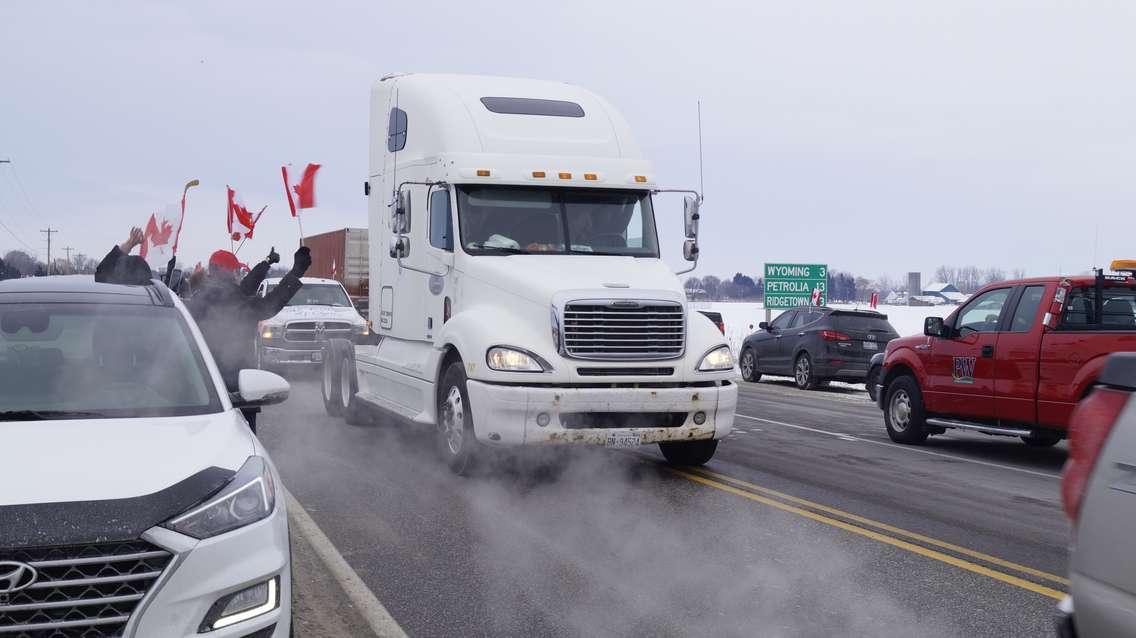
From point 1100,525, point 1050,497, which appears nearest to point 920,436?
point 1050,497

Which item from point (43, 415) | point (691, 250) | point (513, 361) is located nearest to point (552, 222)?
point (691, 250)

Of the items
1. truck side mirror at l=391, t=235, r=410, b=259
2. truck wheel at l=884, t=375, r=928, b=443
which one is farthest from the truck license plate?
truck wheel at l=884, t=375, r=928, b=443

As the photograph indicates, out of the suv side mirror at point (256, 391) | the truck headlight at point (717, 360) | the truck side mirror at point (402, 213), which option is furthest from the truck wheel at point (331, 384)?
the suv side mirror at point (256, 391)

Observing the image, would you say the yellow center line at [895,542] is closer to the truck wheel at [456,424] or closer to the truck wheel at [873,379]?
the truck wheel at [456,424]

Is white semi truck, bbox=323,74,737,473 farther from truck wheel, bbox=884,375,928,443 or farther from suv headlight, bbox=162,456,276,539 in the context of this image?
suv headlight, bbox=162,456,276,539

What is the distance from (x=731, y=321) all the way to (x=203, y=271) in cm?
5509

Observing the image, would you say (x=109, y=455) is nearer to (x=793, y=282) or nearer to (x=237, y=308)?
(x=237, y=308)

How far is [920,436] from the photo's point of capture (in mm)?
→ 13148

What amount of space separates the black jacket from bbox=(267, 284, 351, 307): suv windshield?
12039 millimetres

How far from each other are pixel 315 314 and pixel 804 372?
9826 millimetres

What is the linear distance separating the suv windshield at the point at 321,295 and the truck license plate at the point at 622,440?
45.7 ft

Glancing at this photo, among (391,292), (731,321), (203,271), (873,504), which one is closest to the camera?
(873,504)

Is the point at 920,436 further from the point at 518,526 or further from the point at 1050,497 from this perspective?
the point at 518,526

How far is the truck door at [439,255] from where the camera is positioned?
33.6 ft
